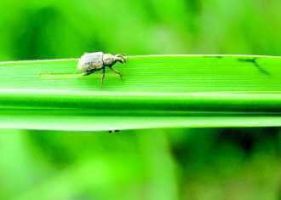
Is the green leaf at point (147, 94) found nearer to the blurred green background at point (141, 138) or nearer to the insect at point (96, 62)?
the insect at point (96, 62)

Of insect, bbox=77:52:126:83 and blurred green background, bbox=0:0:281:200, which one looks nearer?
insect, bbox=77:52:126:83

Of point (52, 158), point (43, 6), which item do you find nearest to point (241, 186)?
point (52, 158)

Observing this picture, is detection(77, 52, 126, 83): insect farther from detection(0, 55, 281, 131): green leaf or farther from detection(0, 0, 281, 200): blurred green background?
detection(0, 0, 281, 200): blurred green background

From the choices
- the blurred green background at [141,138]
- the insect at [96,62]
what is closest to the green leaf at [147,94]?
the insect at [96,62]

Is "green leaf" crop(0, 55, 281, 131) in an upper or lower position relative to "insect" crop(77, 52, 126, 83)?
lower

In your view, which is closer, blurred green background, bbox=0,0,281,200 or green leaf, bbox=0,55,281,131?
green leaf, bbox=0,55,281,131

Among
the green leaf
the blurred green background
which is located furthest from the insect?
the blurred green background
